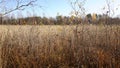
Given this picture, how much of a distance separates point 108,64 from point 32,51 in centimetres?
207

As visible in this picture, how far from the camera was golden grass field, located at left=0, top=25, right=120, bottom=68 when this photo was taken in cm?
705

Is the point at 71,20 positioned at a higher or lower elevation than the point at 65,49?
higher

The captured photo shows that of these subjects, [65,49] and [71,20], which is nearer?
[65,49]

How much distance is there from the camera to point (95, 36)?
9.02m

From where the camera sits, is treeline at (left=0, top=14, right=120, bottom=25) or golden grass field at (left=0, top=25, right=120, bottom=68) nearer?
golden grass field at (left=0, top=25, right=120, bottom=68)

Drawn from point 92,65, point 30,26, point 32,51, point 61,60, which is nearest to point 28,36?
point 30,26

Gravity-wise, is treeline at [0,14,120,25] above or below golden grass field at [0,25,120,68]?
above

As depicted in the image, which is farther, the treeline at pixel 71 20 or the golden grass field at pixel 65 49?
the treeline at pixel 71 20

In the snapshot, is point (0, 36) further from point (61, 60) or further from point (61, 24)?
point (61, 24)

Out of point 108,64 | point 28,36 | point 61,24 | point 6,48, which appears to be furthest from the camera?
point 61,24

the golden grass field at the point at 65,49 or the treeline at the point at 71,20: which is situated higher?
the treeline at the point at 71,20

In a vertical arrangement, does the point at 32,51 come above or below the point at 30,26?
below

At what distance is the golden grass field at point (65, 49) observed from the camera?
7055 mm

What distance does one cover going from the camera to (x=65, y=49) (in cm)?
783
